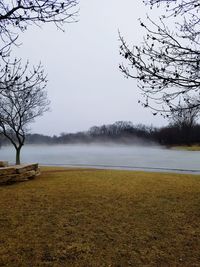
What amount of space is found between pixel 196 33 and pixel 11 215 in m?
5.27

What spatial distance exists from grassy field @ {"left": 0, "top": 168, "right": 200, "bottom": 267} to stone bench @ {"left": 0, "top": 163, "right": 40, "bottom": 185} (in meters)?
1.70

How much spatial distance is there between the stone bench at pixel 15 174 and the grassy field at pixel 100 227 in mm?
1696

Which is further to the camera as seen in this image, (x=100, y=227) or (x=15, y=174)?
(x=15, y=174)

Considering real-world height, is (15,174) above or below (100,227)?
above

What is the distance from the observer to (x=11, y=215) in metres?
6.12

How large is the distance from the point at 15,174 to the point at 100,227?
20.1 ft

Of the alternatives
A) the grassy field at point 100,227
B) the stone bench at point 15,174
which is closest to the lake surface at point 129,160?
the stone bench at point 15,174

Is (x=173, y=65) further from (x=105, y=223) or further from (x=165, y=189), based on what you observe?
(x=165, y=189)

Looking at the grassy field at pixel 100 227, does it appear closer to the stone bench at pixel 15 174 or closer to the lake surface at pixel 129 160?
the stone bench at pixel 15 174

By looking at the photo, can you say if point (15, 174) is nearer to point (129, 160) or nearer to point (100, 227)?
point (100, 227)

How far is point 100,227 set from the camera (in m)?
5.32

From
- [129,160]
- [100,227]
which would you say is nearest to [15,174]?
[100,227]

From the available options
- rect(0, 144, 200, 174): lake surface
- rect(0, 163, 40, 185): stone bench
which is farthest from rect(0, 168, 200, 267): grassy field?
rect(0, 144, 200, 174): lake surface

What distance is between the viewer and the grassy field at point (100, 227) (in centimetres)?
414
